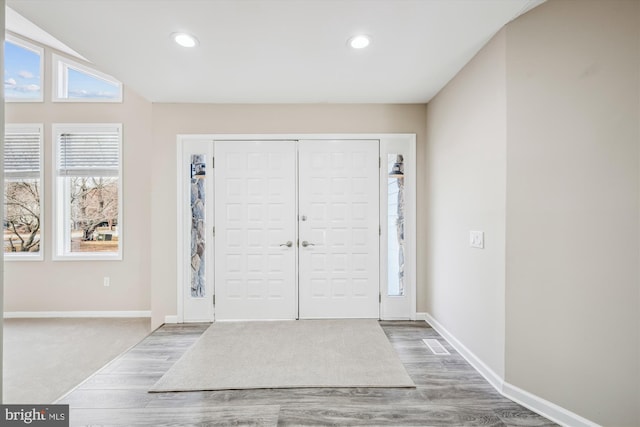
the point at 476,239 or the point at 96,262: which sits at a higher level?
the point at 476,239

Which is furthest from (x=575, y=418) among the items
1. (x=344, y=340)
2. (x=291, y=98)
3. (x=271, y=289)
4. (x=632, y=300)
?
(x=291, y=98)

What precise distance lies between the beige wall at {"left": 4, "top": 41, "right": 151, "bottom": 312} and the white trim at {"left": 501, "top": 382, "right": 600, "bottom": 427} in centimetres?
413

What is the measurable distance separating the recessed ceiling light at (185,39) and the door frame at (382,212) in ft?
4.31

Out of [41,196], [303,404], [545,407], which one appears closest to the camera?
[545,407]

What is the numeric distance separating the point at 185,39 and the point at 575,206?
287 centimetres

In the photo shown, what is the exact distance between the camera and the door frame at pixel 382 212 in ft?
11.8

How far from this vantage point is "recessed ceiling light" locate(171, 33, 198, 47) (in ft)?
7.37

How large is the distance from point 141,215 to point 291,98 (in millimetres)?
2495

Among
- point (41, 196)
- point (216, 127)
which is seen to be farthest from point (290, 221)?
point (41, 196)

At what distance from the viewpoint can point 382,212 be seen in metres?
3.67

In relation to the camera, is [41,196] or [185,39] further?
[41,196]

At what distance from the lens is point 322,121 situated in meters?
3.64

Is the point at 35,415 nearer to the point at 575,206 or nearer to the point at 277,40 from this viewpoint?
the point at 277,40

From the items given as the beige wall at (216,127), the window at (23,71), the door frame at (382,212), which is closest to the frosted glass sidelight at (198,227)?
the door frame at (382,212)
